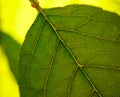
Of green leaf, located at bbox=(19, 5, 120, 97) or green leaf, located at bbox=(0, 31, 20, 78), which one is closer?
green leaf, located at bbox=(19, 5, 120, 97)

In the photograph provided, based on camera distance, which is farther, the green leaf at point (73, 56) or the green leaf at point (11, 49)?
the green leaf at point (11, 49)

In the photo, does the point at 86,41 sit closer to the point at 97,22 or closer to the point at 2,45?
the point at 97,22

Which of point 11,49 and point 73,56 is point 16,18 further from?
point 73,56

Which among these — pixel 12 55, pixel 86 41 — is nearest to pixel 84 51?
pixel 86 41

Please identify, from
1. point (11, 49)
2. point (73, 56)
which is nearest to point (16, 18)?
point (11, 49)
